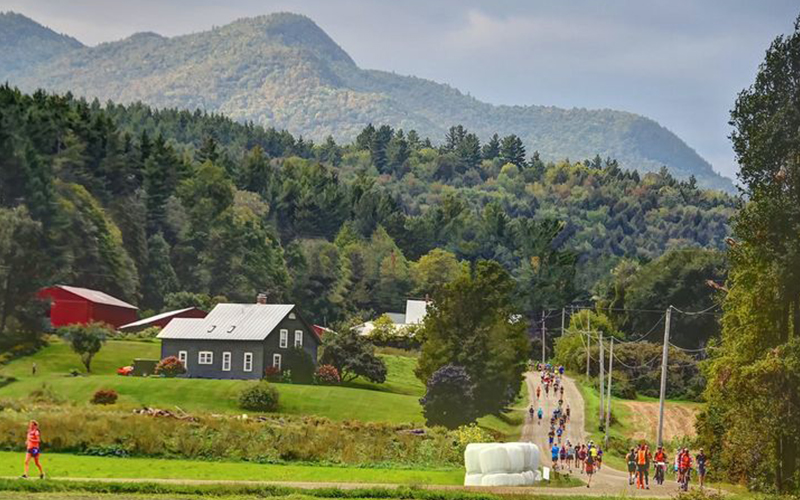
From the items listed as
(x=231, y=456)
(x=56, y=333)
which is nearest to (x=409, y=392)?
(x=56, y=333)

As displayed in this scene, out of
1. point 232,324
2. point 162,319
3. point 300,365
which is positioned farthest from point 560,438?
point 162,319

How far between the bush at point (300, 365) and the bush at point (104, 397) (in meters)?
23.8

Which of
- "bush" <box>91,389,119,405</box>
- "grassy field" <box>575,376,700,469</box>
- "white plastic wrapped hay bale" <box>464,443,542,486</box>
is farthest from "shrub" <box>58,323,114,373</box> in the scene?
"white plastic wrapped hay bale" <box>464,443,542,486</box>

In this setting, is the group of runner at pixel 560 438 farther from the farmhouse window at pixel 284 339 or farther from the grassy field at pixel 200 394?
the farmhouse window at pixel 284 339

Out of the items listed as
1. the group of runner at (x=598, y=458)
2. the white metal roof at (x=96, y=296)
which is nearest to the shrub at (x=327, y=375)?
the group of runner at (x=598, y=458)

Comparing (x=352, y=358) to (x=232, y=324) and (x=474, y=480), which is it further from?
(x=474, y=480)

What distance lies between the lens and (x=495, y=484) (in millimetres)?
51312

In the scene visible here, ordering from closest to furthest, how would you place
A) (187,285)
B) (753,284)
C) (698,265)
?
1. (753,284)
2. (698,265)
3. (187,285)

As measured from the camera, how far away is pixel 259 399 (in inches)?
3558

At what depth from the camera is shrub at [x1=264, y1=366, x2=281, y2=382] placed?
106 meters

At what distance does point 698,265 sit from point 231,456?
94.8 meters

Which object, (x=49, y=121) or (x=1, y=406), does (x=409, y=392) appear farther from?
(x=49, y=121)

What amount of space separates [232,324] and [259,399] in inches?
794

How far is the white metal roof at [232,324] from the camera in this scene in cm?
10750
